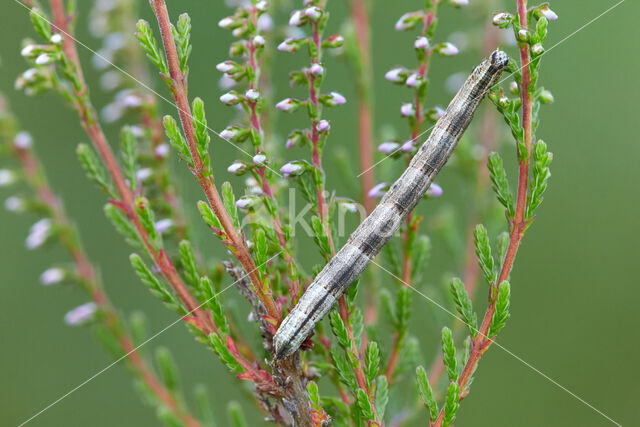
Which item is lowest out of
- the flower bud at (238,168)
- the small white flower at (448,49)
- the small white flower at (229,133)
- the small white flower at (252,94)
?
the flower bud at (238,168)

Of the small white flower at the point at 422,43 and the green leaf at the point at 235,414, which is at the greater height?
the small white flower at the point at 422,43

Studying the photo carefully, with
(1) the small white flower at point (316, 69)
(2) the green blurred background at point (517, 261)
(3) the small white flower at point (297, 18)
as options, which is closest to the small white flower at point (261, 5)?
(3) the small white flower at point (297, 18)

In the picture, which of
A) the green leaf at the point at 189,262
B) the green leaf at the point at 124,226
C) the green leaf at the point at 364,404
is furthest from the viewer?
the green leaf at the point at 124,226

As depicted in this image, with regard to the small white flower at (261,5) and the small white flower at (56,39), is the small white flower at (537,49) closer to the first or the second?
the small white flower at (261,5)

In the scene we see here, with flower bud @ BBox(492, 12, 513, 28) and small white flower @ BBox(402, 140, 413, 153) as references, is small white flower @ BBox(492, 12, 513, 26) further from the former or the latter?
small white flower @ BBox(402, 140, 413, 153)

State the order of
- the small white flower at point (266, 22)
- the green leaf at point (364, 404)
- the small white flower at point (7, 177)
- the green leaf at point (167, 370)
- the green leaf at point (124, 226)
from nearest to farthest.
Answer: the green leaf at point (364, 404)
the green leaf at point (124, 226)
the small white flower at point (266, 22)
the small white flower at point (7, 177)
the green leaf at point (167, 370)

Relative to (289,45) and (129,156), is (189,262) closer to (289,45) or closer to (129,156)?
(129,156)

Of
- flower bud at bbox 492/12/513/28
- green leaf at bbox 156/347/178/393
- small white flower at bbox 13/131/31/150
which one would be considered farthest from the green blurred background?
flower bud at bbox 492/12/513/28
